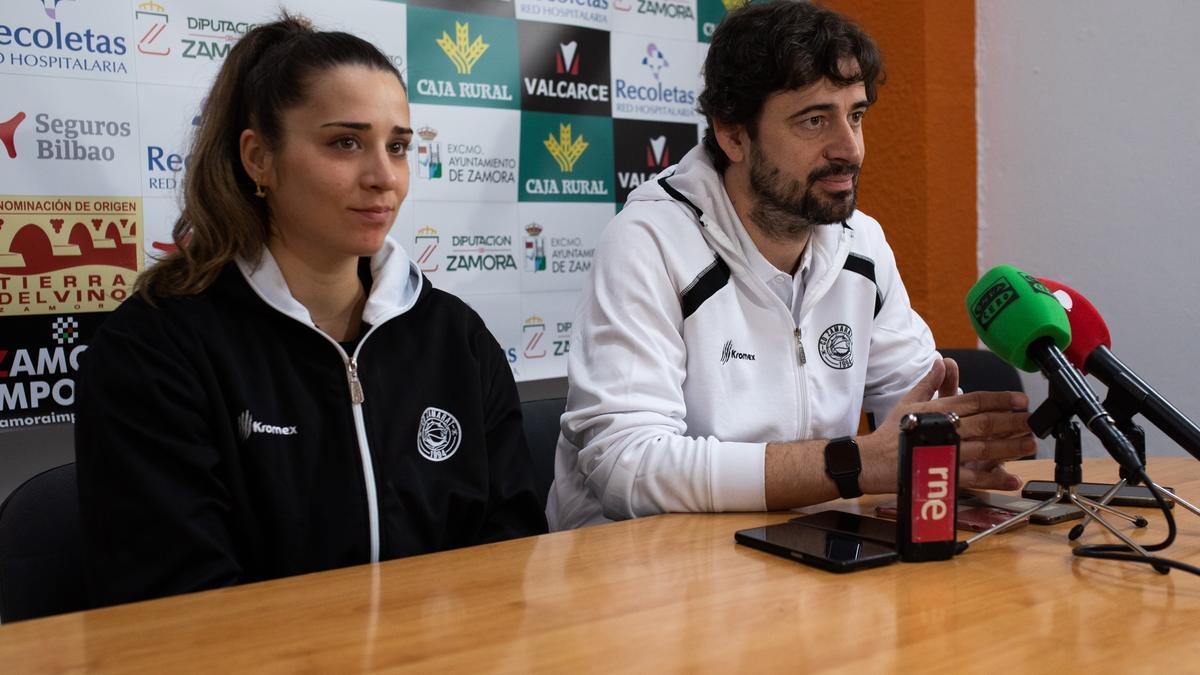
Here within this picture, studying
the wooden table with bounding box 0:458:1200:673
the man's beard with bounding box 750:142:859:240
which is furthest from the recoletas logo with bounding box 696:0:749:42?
the wooden table with bounding box 0:458:1200:673

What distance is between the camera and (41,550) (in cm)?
137

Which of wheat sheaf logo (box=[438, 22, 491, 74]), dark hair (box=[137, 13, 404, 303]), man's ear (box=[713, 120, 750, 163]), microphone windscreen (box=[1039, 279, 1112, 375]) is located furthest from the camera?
wheat sheaf logo (box=[438, 22, 491, 74])

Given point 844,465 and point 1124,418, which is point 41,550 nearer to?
point 844,465

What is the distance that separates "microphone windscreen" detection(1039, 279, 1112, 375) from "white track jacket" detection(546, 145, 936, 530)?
0.46 metres

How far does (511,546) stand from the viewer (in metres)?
1.34

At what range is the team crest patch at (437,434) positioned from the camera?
1.59 metres

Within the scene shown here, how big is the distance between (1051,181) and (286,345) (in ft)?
7.86

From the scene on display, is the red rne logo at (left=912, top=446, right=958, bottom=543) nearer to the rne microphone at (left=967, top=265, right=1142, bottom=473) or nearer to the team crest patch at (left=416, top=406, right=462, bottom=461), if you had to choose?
the rne microphone at (left=967, top=265, right=1142, bottom=473)

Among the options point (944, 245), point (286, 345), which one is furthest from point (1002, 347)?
point (944, 245)

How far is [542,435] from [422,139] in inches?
38.1

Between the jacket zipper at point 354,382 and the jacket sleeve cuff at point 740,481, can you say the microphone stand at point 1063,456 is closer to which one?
the jacket sleeve cuff at point 740,481

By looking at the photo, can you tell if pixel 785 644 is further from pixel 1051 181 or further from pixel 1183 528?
pixel 1051 181

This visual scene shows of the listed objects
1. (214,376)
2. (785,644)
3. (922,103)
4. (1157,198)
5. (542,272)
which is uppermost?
(922,103)

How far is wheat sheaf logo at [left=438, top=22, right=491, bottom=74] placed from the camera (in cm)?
266
